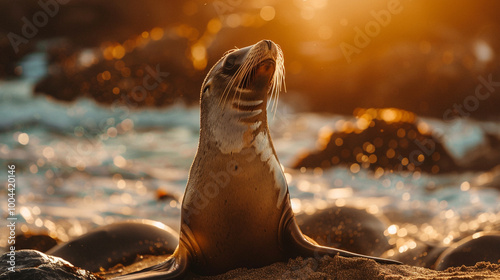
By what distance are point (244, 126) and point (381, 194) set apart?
25.5ft

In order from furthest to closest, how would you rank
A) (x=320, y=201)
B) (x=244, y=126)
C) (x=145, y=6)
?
(x=145, y=6), (x=320, y=201), (x=244, y=126)

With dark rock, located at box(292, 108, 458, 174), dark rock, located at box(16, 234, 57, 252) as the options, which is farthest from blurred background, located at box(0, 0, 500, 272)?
dark rock, located at box(16, 234, 57, 252)

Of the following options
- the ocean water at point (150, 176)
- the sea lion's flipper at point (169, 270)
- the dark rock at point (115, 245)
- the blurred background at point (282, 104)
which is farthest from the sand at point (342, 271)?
the blurred background at point (282, 104)

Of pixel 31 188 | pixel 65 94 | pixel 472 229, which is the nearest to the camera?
pixel 472 229

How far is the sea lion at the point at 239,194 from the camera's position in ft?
14.3

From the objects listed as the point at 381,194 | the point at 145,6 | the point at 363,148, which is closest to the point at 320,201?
the point at 381,194

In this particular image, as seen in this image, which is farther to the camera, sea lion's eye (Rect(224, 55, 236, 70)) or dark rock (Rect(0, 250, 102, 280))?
sea lion's eye (Rect(224, 55, 236, 70))

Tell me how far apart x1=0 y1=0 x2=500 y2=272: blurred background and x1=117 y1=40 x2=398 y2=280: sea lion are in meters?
4.41

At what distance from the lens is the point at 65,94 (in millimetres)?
21500

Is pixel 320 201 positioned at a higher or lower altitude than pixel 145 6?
lower

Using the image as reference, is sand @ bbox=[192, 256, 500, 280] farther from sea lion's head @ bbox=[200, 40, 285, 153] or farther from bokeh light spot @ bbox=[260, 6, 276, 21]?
bokeh light spot @ bbox=[260, 6, 276, 21]

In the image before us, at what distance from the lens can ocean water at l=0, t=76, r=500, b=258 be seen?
10172mm

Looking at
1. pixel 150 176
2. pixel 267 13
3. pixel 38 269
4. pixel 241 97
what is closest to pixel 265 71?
pixel 241 97

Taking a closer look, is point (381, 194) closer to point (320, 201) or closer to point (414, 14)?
point (320, 201)
